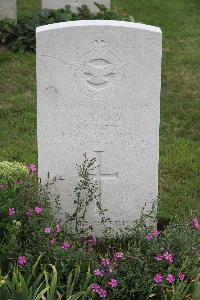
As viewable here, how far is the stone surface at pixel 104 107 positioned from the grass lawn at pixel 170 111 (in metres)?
0.79

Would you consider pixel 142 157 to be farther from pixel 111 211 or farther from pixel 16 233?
pixel 16 233

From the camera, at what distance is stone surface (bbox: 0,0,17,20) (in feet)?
32.8

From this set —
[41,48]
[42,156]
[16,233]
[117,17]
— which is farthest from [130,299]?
[117,17]

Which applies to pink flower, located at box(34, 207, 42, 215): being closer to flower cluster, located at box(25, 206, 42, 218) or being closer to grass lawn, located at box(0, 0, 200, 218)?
flower cluster, located at box(25, 206, 42, 218)

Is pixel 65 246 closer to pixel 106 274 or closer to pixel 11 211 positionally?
pixel 106 274

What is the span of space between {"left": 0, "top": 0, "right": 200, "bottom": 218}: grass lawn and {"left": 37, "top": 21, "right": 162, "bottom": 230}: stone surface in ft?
2.59

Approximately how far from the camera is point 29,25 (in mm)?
9461

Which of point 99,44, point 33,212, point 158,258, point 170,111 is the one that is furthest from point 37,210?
point 170,111

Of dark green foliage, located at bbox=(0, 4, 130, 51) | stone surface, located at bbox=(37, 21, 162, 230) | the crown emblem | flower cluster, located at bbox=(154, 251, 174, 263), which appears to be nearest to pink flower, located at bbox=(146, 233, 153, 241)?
flower cluster, located at bbox=(154, 251, 174, 263)

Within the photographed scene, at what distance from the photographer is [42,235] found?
4141 millimetres

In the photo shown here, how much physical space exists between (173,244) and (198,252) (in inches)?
7.2

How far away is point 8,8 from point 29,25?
2.55 ft

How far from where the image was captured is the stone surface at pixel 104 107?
4.34 m

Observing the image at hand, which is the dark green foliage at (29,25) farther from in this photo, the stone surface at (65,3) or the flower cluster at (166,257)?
the flower cluster at (166,257)
